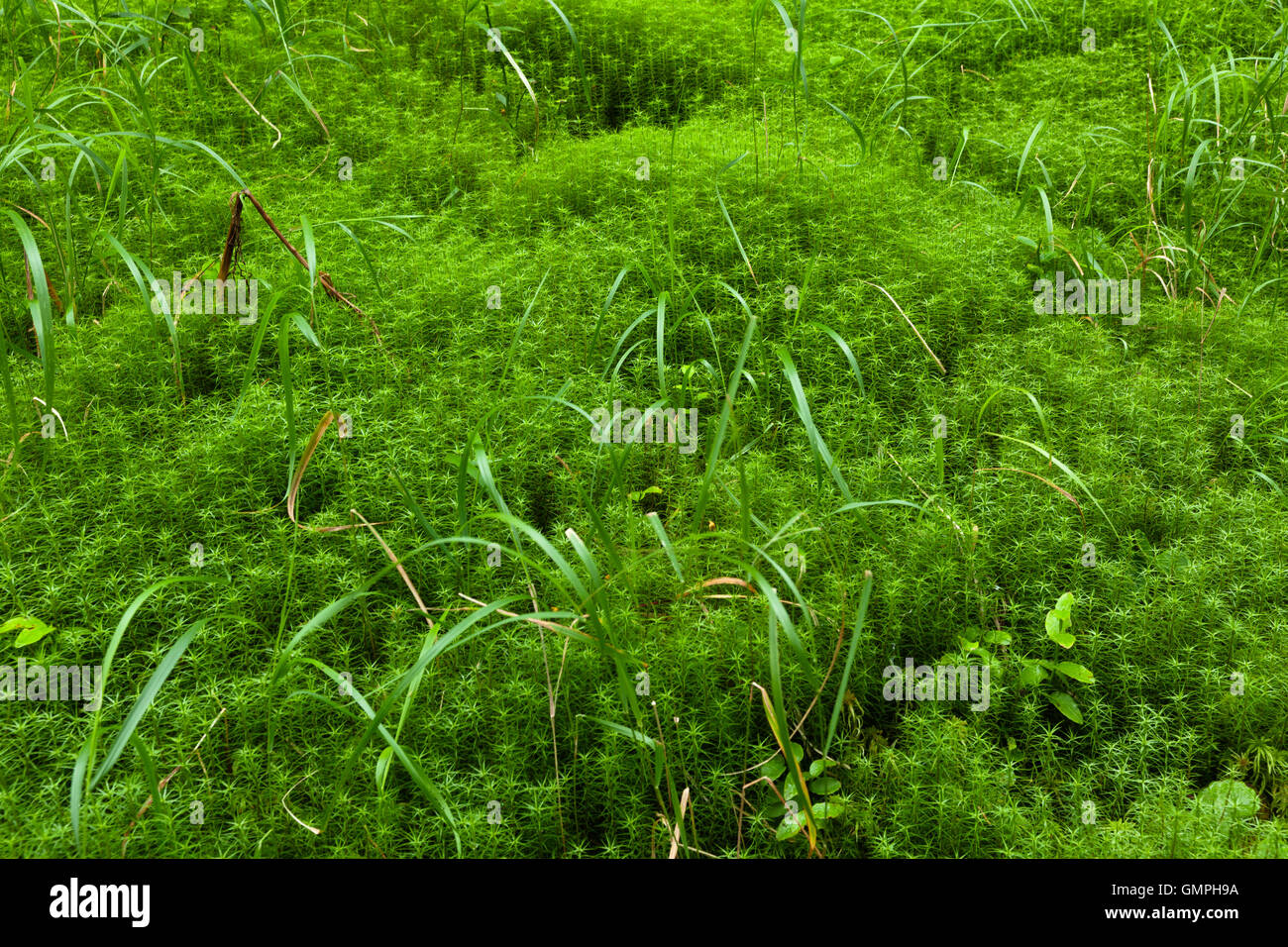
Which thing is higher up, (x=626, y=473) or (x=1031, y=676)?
(x=626, y=473)

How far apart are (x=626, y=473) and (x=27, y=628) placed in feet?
5.83

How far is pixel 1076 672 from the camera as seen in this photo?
2.35 m

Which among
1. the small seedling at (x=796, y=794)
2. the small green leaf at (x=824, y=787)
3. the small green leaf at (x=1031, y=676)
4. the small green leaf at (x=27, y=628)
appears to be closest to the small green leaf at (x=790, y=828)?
the small seedling at (x=796, y=794)

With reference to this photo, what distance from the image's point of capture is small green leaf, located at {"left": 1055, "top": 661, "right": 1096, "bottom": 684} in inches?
92.0

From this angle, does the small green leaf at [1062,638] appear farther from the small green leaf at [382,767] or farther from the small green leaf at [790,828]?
the small green leaf at [382,767]

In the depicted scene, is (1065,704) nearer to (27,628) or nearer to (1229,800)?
(1229,800)

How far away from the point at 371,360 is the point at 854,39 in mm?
4055

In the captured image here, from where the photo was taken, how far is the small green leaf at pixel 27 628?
7.51 feet

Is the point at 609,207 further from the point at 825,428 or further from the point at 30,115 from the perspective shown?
the point at 30,115

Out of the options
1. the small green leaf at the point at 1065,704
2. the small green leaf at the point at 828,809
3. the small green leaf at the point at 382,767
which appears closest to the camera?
the small green leaf at the point at 382,767

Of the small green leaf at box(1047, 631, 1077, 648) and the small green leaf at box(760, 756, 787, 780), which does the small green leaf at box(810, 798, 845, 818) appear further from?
the small green leaf at box(1047, 631, 1077, 648)

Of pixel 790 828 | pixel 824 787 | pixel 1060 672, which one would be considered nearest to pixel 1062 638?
pixel 1060 672

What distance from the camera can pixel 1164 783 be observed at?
218 centimetres

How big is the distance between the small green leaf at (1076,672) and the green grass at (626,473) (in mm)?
101
